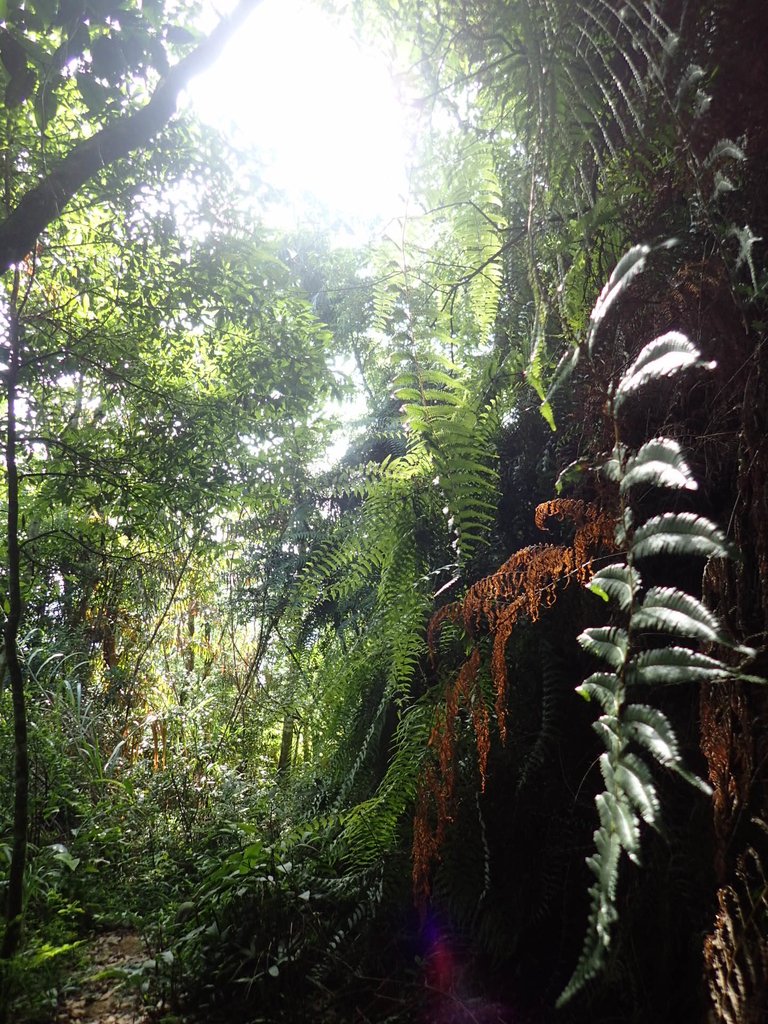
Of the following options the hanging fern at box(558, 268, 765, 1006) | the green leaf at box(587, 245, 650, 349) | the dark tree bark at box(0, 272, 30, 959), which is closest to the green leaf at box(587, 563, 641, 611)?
the hanging fern at box(558, 268, 765, 1006)

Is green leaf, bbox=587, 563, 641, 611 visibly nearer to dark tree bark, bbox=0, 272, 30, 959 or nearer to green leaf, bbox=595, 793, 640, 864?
green leaf, bbox=595, 793, 640, 864

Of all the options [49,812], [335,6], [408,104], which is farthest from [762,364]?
[49,812]

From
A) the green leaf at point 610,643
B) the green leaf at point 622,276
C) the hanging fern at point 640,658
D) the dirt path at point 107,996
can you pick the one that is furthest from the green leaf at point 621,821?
the dirt path at point 107,996

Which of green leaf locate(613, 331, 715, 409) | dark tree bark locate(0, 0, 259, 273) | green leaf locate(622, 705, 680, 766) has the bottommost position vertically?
green leaf locate(622, 705, 680, 766)

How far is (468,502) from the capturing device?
4.65 feet

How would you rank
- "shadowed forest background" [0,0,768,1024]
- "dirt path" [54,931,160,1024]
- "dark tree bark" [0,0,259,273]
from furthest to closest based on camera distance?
1. "dark tree bark" [0,0,259,273]
2. "dirt path" [54,931,160,1024]
3. "shadowed forest background" [0,0,768,1024]

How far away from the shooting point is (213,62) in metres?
2.50

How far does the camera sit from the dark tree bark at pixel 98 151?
2072mm

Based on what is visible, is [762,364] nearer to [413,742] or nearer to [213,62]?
[413,742]

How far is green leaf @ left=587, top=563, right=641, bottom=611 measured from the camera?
535mm

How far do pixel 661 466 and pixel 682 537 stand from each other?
0.06 meters

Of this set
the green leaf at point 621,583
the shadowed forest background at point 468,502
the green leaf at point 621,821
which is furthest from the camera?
the shadowed forest background at point 468,502

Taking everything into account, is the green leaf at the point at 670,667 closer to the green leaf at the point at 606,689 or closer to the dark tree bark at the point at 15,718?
the green leaf at the point at 606,689

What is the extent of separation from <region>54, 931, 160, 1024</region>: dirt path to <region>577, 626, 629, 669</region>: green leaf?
179 cm
